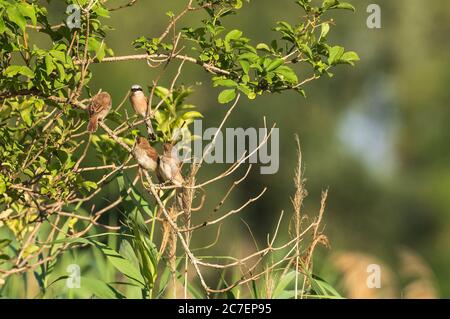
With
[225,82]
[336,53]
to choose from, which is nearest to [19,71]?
[225,82]

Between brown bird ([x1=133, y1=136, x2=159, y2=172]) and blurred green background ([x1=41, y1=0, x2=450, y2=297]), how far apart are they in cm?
806

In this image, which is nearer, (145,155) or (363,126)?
(145,155)

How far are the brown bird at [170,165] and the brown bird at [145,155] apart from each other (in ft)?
0.25

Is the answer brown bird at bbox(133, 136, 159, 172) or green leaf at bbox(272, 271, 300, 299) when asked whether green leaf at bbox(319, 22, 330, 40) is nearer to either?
brown bird at bbox(133, 136, 159, 172)

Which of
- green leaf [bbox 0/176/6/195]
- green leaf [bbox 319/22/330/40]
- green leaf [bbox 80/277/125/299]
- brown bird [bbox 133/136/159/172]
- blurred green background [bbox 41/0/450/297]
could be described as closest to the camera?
green leaf [bbox 0/176/6/195]

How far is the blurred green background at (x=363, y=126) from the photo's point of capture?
14.5 meters

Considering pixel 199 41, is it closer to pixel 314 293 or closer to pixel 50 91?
pixel 50 91

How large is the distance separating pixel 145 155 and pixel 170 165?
0.20m

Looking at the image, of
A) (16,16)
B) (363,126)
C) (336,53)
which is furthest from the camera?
(363,126)

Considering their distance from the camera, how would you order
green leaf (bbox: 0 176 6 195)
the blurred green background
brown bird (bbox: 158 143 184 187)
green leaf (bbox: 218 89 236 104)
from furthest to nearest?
the blurred green background < brown bird (bbox: 158 143 184 187) < green leaf (bbox: 0 176 6 195) < green leaf (bbox: 218 89 236 104)

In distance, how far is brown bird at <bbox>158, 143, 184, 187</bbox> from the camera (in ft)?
14.9

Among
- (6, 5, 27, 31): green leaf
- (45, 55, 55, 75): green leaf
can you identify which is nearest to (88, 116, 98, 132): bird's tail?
(45, 55, 55, 75): green leaf

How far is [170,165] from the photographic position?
4.61m

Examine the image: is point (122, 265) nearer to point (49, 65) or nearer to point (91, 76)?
point (91, 76)
